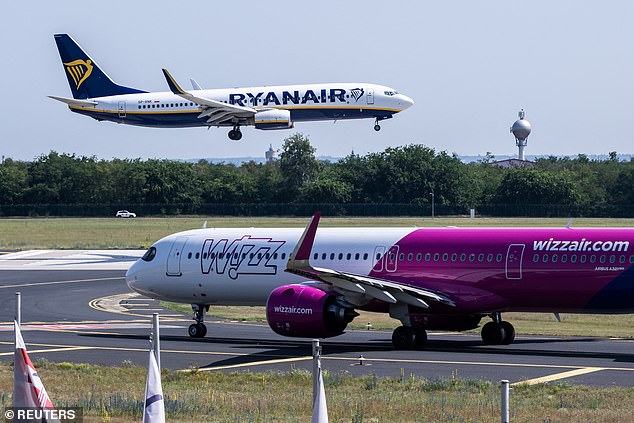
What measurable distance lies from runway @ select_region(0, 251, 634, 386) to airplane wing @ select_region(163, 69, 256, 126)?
31530 millimetres

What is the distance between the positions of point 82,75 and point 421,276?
61.1m

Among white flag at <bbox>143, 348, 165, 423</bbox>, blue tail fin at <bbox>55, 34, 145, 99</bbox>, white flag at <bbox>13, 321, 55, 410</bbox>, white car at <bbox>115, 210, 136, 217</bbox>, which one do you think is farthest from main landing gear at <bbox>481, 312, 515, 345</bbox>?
white car at <bbox>115, 210, 136, 217</bbox>

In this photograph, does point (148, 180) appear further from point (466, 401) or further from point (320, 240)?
point (466, 401)

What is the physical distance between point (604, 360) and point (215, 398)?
9.73m

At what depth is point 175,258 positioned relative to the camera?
1243 inches

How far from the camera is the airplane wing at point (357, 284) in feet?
80.3

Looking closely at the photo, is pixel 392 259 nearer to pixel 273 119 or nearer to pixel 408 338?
pixel 408 338

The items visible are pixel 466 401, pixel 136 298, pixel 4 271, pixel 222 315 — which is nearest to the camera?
pixel 466 401

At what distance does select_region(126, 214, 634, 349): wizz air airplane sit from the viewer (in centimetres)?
2577

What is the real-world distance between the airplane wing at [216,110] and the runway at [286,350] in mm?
31530

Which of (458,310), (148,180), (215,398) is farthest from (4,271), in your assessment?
(148,180)

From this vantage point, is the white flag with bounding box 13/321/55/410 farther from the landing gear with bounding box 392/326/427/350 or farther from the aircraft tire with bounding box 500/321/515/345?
the aircraft tire with bounding box 500/321/515/345

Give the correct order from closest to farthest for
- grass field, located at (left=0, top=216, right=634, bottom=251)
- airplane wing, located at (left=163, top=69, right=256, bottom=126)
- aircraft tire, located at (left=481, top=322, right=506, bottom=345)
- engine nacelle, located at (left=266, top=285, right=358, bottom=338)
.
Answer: engine nacelle, located at (left=266, top=285, right=358, bottom=338), aircraft tire, located at (left=481, top=322, right=506, bottom=345), airplane wing, located at (left=163, top=69, right=256, bottom=126), grass field, located at (left=0, top=216, right=634, bottom=251)

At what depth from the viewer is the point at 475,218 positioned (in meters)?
109
